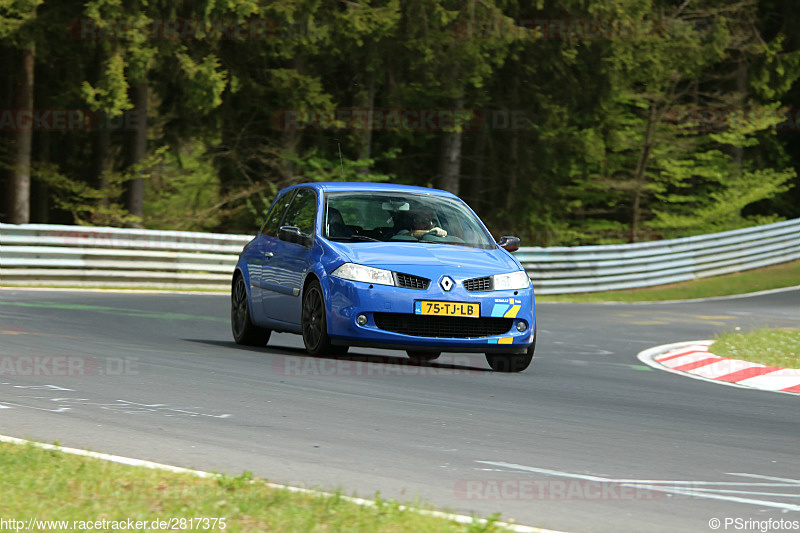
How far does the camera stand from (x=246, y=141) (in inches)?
1233

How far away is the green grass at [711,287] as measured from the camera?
27.8 metres

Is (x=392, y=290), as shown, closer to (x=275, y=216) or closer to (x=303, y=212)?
(x=303, y=212)

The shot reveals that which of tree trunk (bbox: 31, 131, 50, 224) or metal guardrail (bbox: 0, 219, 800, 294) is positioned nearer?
metal guardrail (bbox: 0, 219, 800, 294)

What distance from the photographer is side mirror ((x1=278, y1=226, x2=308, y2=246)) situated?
1149cm

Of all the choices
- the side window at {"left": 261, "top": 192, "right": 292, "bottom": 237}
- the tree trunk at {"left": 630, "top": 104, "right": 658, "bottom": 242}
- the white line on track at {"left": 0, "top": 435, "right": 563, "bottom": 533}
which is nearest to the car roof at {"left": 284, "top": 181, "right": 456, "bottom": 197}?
the side window at {"left": 261, "top": 192, "right": 292, "bottom": 237}

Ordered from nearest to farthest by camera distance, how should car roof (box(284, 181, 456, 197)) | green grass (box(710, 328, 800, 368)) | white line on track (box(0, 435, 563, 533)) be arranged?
white line on track (box(0, 435, 563, 533)) < car roof (box(284, 181, 456, 197)) < green grass (box(710, 328, 800, 368))

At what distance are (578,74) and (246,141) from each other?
9718mm

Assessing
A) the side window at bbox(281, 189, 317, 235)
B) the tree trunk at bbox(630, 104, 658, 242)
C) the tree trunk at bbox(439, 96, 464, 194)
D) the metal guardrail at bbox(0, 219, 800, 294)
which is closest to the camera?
the side window at bbox(281, 189, 317, 235)

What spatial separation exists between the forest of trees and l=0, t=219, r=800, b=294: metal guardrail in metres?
3.85

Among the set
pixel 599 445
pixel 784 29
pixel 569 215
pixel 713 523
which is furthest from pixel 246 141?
pixel 713 523

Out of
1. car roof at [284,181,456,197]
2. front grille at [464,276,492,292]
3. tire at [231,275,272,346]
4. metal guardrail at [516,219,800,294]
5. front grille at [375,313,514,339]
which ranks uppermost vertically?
car roof at [284,181,456,197]

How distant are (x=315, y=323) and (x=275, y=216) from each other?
2222 millimetres

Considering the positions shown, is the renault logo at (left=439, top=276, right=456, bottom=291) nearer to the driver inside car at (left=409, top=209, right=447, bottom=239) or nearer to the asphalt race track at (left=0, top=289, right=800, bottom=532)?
the asphalt race track at (left=0, top=289, right=800, bottom=532)

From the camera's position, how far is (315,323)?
1106 centimetres
